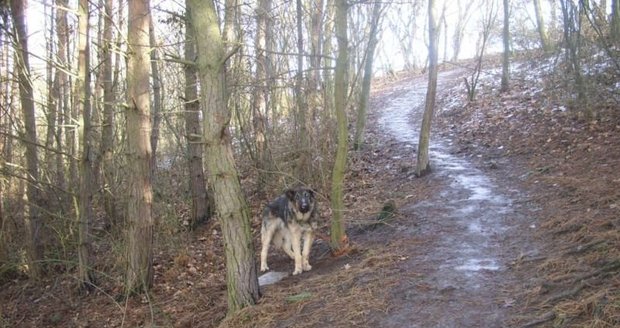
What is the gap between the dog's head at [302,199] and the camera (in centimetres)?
768

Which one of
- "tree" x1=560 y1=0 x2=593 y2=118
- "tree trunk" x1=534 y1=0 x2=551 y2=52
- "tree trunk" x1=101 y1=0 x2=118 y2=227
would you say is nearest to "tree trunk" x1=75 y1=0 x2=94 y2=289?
"tree trunk" x1=101 y1=0 x2=118 y2=227

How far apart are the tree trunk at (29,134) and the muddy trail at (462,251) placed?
6768 millimetres

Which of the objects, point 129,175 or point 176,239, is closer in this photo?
point 129,175

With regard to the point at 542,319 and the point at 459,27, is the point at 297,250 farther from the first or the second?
the point at 459,27

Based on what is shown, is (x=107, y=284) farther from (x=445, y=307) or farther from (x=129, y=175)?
(x=445, y=307)

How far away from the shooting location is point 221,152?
5.98 metres

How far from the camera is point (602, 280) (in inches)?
189

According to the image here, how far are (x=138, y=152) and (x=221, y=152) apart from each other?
262 centimetres

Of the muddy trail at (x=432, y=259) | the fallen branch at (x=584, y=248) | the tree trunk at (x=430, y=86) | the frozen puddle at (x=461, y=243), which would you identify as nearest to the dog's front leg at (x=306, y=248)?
the muddy trail at (x=432, y=259)

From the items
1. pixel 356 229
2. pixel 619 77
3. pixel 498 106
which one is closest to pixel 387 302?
pixel 356 229

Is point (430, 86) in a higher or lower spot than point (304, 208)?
higher

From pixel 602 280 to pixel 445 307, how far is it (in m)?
1.47

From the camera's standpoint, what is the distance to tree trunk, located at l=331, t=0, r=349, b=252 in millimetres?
7180

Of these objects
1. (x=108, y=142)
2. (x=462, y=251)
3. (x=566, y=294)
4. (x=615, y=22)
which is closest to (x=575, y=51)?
(x=615, y=22)
